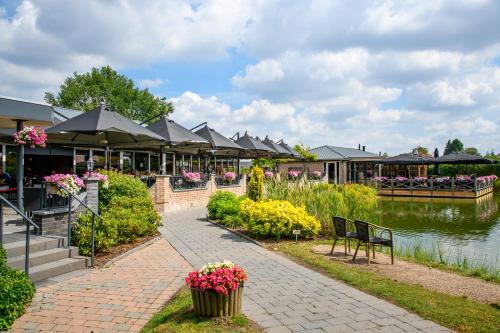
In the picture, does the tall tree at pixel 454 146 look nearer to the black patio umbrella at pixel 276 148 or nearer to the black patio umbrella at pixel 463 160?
the black patio umbrella at pixel 463 160

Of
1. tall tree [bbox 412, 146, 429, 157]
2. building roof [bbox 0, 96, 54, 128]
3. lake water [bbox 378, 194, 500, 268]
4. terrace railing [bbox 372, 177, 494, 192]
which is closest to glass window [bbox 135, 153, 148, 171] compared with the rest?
building roof [bbox 0, 96, 54, 128]

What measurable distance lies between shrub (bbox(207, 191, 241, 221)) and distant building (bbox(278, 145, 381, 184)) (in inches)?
809

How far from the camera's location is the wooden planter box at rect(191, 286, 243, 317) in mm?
3977

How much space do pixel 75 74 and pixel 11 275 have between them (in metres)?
43.1

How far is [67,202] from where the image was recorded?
733 centimetres

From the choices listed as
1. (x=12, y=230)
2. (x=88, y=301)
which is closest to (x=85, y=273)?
(x=88, y=301)

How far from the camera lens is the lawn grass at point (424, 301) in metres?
4.09

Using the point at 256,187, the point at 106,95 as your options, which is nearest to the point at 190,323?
the point at 256,187

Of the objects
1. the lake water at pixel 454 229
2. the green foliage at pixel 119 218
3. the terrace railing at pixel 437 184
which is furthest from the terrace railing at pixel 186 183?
the terrace railing at pixel 437 184

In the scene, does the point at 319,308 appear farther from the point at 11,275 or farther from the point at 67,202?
the point at 67,202

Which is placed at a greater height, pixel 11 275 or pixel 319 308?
pixel 11 275

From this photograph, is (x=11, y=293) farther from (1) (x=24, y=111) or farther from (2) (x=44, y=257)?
(1) (x=24, y=111)

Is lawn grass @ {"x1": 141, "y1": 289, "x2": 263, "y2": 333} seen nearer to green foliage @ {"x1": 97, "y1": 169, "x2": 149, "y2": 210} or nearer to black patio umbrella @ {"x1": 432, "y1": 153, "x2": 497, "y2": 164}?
green foliage @ {"x1": 97, "y1": 169, "x2": 149, "y2": 210}

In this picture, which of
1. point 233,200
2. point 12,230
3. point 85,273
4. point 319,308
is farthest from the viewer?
point 233,200
